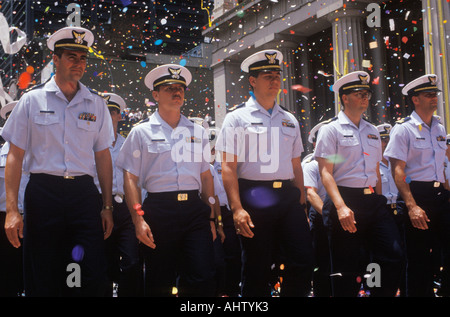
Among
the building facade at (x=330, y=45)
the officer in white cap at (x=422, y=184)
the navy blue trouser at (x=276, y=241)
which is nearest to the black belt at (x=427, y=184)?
the officer in white cap at (x=422, y=184)

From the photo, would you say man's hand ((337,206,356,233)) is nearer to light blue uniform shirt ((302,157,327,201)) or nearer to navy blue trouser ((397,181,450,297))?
navy blue trouser ((397,181,450,297))

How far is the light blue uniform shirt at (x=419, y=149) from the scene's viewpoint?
18.8ft

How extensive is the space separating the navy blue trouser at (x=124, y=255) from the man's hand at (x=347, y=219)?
203cm

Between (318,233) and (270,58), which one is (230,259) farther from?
(270,58)

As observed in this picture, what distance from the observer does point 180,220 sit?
14.2 ft

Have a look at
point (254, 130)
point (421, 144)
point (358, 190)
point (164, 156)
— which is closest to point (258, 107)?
point (254, 130)

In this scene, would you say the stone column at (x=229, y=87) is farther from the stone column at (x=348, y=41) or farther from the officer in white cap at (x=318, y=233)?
the officer in white cap at (x=318, y=233)

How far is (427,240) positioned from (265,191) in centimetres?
194

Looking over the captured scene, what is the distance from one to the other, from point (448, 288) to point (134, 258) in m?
3.10

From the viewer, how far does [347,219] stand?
479 cm

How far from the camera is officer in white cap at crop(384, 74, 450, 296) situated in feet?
18.0

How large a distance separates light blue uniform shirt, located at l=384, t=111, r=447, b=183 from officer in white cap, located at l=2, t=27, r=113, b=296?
3101 millimetres
